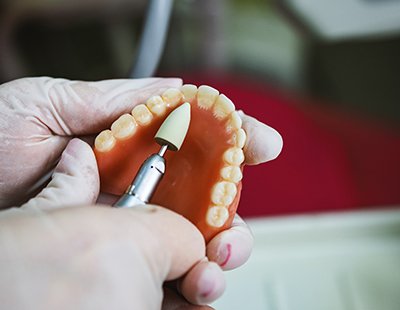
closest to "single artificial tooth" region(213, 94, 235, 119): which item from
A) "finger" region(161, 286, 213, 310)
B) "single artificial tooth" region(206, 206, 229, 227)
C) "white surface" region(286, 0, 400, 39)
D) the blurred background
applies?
"single artificial tooth" region(206, 206, 229, 227)

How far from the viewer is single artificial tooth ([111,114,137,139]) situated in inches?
27.9

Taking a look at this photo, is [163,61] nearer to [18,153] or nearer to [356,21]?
[356,21]

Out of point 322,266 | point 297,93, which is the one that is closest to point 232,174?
point 322,266

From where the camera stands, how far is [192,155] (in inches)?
29.2

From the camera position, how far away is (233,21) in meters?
1.99

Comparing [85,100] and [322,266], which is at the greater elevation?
[85,100]

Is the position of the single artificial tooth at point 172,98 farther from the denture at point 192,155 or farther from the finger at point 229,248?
the finger at point 229,248

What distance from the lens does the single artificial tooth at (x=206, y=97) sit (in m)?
0.71

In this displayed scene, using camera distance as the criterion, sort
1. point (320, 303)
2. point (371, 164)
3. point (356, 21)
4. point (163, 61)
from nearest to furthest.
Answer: point (320, 303) < point (356, 21) < point (371, 164) < point (163, 61)

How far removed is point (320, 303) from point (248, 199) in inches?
13.3

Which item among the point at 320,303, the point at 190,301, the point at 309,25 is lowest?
the point at 320,303

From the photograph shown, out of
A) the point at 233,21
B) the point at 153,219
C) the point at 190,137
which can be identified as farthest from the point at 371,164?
the point at 153,219

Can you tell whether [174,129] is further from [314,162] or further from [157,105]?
[314,162]

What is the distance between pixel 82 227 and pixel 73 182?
0.12 m
